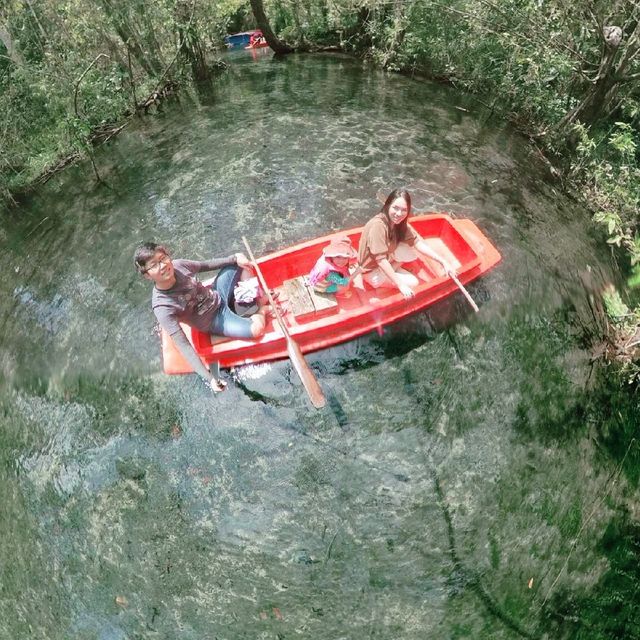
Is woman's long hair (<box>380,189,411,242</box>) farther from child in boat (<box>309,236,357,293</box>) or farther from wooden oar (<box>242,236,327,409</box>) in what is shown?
wooden oar (<box>242,236,327,409</box>)

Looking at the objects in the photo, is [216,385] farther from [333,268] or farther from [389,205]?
[389,205]

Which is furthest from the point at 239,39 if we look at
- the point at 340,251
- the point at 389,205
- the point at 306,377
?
the point at 306,377

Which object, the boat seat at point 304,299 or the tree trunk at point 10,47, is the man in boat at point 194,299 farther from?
the tree trunk at point 10,47

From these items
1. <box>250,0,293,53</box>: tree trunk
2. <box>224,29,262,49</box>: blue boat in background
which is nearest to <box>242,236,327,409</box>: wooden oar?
<box>250,0,293,53</box>: tree trunk

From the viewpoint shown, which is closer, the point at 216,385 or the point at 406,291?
the point at 216,385

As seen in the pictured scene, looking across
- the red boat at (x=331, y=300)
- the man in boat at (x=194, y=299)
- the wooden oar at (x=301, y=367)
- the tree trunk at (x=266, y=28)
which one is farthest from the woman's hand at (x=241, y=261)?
the tree trunk at (x=266, y=28)
